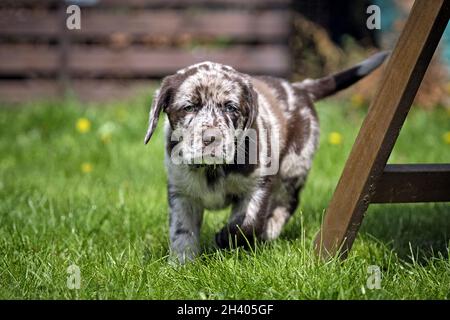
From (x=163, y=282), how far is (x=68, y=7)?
480cm

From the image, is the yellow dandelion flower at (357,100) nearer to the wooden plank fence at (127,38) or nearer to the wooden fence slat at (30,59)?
the wooden plank fence at (127,38)

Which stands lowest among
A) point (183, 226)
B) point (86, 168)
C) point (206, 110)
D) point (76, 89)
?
point (86, 168)

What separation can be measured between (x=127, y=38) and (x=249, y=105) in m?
4.58

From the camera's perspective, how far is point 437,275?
8.04ft

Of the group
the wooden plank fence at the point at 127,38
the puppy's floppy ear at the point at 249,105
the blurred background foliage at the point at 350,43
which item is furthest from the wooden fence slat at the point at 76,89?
the puppy's floppy ear at the point at 249,105

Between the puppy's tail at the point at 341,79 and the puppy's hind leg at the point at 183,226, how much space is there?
Result: 3.53 feet

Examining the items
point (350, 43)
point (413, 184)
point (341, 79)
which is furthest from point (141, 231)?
point (350, 43)

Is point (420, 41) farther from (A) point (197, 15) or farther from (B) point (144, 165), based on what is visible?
(A) point (197, 15)

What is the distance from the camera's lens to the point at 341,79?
3588 millimetres

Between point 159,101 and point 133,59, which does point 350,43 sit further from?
point 159,101

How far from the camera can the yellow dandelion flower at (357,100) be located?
679 cm

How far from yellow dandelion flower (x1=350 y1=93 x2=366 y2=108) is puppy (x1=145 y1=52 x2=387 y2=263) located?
3393 mm
